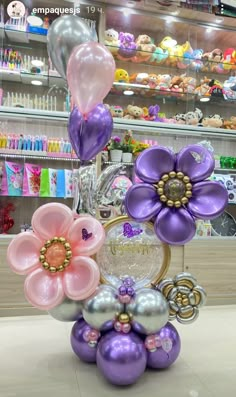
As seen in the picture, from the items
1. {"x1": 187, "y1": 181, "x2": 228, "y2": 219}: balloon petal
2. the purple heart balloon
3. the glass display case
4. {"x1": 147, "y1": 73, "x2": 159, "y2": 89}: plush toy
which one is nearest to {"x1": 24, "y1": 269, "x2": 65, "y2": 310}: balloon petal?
the purple heart balloon

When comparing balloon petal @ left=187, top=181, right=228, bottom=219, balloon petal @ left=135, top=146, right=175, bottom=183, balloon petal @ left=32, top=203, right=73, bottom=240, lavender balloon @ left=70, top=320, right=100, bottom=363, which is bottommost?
lavender balloon @ left=70, top=320, right=100, bottom=363

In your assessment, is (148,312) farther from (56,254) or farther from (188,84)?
(188,84)

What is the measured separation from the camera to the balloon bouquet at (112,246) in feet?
4.82

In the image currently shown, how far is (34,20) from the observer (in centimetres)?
295

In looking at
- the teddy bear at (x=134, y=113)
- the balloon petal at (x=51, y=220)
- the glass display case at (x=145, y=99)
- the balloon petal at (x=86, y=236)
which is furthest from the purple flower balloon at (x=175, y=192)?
the teddy bear at (x=134, y=113)

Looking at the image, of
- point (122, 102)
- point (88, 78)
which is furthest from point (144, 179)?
point (122, 102)

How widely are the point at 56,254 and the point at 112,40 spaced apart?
93.2 inches

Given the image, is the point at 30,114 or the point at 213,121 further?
the point at 213,121

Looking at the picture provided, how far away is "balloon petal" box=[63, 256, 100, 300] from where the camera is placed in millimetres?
1444

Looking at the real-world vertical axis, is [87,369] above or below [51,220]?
below

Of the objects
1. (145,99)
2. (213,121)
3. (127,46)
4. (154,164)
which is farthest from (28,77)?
(154,164)

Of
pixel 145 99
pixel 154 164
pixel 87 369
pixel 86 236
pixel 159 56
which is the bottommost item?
pixel 87 369

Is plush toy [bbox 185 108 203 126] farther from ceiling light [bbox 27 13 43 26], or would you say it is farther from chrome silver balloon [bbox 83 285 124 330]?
chrome silver balloon [bbox 83 285 124 330]

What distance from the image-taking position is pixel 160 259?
177cm
